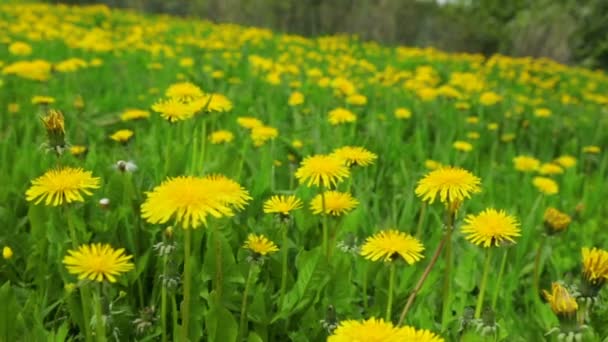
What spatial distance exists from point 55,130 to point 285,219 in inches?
20.1

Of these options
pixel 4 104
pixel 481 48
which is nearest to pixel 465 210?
pixel 4 104

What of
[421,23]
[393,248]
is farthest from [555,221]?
[421,23]

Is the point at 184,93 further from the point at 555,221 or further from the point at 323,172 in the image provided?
the point at 555,221

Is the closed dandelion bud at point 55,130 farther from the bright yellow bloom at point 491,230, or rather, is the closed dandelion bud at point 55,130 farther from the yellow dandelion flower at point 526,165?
the yellow dandelion flower at point 526,165

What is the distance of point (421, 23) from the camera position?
395 inches

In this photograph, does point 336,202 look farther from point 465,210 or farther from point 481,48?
point 481,48

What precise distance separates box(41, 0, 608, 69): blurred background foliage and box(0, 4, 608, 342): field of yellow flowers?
19.1ft

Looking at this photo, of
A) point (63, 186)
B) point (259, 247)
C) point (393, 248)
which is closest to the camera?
point (63, 186)

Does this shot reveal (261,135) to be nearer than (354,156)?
No

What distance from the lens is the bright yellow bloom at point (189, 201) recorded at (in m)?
0.82

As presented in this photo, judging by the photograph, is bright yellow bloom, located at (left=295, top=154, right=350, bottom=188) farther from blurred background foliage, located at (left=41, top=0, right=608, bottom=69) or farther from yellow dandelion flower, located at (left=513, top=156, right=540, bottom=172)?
blurred background foliage, located at (left=41, top=0, right=608, bottom=69)

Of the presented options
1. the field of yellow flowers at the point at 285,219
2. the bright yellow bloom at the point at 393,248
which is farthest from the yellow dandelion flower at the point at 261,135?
the bright yellow bloom at the point at 393,248

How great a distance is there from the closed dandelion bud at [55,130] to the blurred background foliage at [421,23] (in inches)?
331

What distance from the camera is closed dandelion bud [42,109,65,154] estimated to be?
118 cm
